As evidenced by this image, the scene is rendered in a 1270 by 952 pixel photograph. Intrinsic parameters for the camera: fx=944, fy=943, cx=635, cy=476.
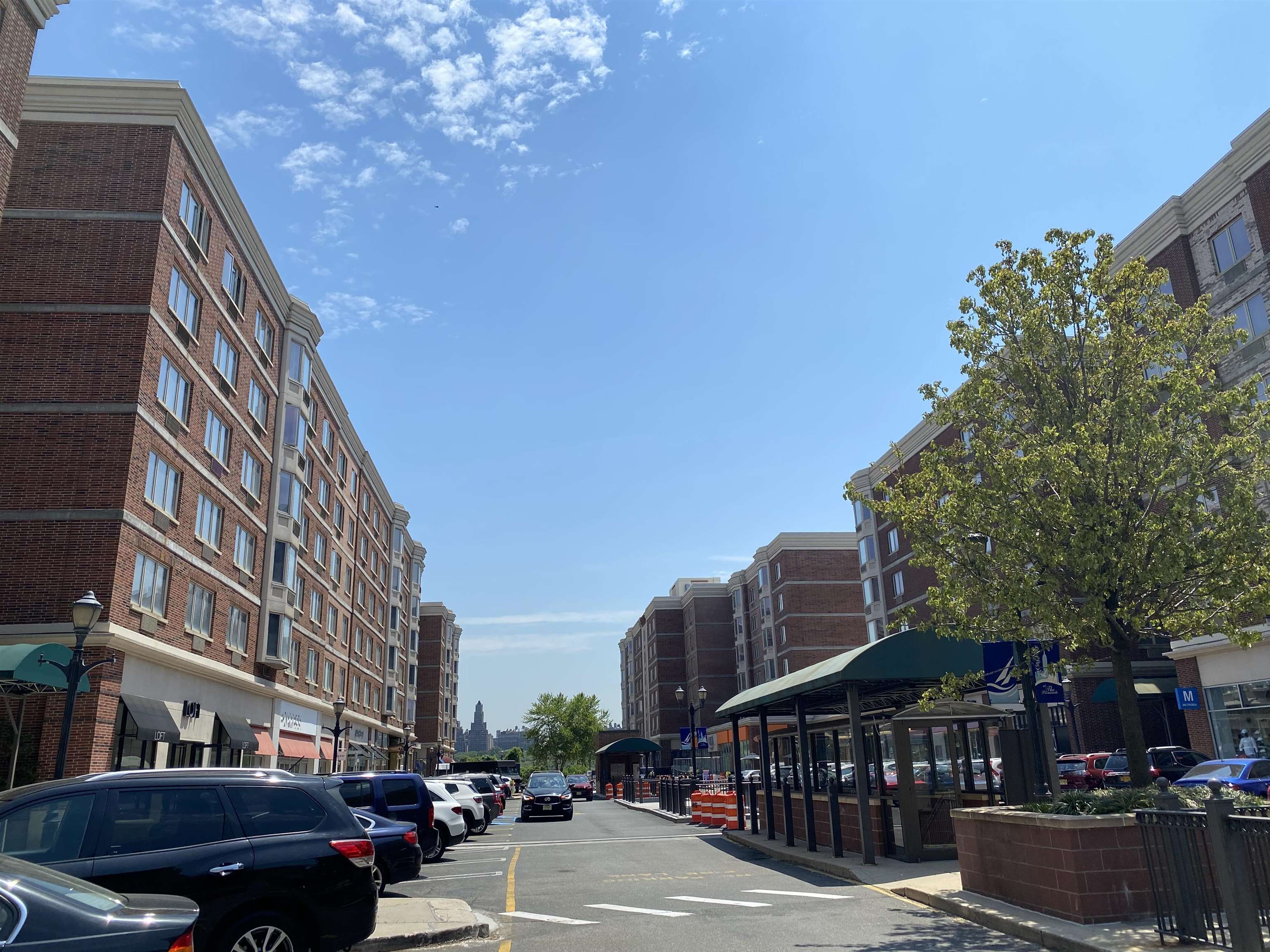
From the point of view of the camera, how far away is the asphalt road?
32.5 feet

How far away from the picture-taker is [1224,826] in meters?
7.35

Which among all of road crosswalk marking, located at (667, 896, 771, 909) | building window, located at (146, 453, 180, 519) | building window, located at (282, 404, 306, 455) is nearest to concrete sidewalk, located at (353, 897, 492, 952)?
road crosswalk marking, located at (667, 896, 771, 909)

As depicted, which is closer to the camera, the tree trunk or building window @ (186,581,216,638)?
the tree trunk

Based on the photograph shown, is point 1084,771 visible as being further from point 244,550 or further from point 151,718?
point 244,550

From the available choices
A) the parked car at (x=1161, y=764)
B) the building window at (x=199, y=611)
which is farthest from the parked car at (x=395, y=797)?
the parked car at (x=1161, y=764)

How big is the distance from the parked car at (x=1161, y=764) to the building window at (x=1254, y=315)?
13841mm

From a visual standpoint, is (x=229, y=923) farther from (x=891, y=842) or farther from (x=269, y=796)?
(x=891, y=842)

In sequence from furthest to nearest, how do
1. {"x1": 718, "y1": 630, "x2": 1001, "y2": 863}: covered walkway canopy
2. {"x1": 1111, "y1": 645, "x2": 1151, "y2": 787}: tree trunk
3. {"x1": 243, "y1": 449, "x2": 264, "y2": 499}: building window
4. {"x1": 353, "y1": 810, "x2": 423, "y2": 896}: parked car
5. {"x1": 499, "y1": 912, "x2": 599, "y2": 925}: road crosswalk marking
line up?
1. {"x1": 243, "y1": 449, "x2": 264, "y2": 499}: building window
2. {"x1": 718, "y1": 630, "x2": 1001, "y2": 863}: covered walkway canopy
3. {"x1": 353, "y1": 810, "x2": 423, "y2": 896}: parked car
4. {"x1": 499, "y1": 912, "x2": 599, "y2": 925}: road crosswalk marking
5. {"x1": 1111, "y1": 645, "x2": 1151, "y2": 787}: tree trunk

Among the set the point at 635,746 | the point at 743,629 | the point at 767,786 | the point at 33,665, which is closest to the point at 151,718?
the point at 33,665

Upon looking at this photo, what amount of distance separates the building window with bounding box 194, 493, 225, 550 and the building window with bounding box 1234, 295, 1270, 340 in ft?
111

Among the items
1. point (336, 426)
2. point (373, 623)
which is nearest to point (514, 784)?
point (373, 623)

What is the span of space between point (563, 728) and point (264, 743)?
71634 millimetres

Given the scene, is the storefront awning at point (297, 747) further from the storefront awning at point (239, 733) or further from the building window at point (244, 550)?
the building window at point (244, 550)

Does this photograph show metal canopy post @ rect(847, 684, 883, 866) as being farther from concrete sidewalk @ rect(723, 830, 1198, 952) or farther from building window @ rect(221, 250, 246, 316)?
building window @ rect(221, 250, 246, 316)
